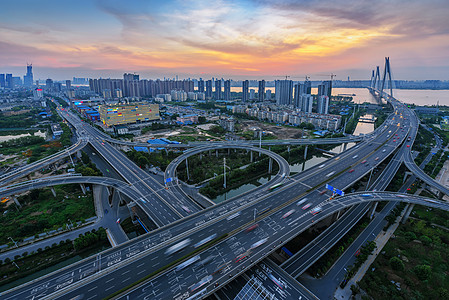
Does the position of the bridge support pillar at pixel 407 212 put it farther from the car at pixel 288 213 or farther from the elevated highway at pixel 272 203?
the car at pixel 288 213

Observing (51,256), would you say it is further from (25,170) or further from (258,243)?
(25,170)

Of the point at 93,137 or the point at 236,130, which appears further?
the point at 236,130

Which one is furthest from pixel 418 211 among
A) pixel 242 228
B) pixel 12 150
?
pixel 12 150

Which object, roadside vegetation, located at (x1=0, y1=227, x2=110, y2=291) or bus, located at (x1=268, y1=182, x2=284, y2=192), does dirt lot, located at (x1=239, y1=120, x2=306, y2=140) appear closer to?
bus, located at (x1=268, y1=182, x2=284, y2=192)

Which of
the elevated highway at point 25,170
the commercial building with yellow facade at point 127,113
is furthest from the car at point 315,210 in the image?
the commercial building with yellow facade at point 127,113

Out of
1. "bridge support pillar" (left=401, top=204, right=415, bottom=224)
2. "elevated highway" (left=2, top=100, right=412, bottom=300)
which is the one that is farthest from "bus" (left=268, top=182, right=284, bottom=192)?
"bridge support pillar" (left=401, top=204, right=415, bottom=224)

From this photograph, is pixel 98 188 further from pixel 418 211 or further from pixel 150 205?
pixel 418 211

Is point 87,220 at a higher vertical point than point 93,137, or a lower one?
lower

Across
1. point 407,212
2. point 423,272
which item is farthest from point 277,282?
point 407,212
